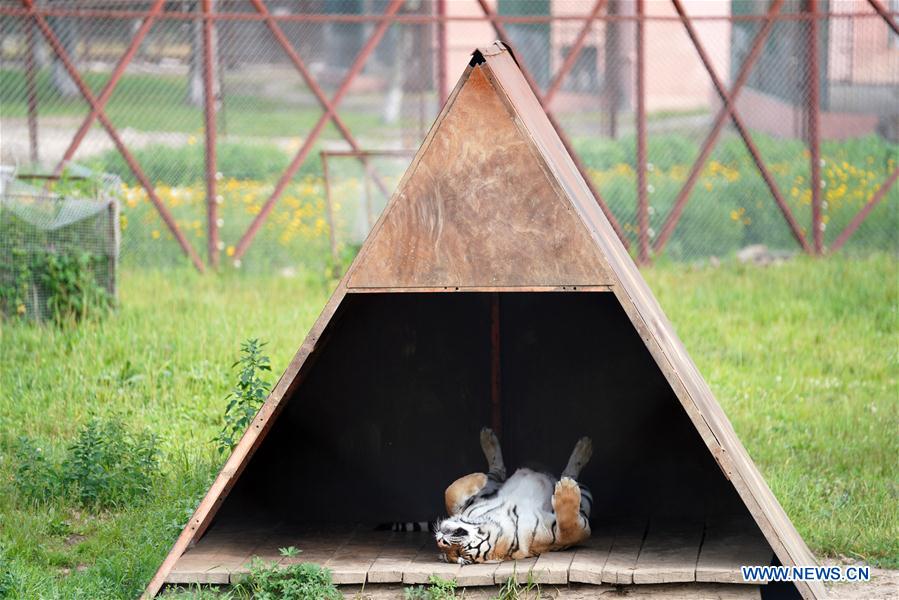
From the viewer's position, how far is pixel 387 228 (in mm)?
5059

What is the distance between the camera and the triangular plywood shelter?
5.05 m

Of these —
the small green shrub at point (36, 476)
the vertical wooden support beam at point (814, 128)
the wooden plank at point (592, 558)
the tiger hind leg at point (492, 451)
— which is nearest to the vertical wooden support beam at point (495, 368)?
the tiger hind leg at point (492, 451)

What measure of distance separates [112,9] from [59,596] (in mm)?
8843

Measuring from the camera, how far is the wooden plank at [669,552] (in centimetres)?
512

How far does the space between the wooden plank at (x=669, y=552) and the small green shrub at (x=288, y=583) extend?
4.39 ft

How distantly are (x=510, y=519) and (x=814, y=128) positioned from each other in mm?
9093

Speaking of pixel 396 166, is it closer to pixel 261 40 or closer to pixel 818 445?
pixel 261 40

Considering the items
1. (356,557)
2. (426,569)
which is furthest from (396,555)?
(426,569)

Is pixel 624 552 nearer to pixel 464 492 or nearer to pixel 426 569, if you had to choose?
pixel 464 492

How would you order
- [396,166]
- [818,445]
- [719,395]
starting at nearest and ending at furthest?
[818,445] < [719,395] < [396,166]

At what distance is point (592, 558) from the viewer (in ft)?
17.9

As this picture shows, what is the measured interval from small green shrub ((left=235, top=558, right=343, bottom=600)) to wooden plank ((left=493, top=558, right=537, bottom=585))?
2.25 feet

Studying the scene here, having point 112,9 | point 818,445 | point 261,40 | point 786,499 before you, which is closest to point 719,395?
point 818,445

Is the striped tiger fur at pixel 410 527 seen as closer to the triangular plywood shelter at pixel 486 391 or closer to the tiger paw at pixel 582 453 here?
the triangular plywood shelter at pixel 486 391
